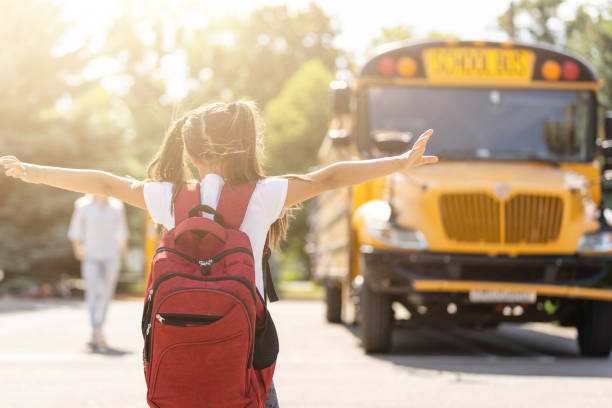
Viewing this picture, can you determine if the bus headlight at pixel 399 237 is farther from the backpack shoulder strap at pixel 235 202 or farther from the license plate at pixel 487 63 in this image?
the backpack shoulder strap at pixel 235 202

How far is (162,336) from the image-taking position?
2.99 metres

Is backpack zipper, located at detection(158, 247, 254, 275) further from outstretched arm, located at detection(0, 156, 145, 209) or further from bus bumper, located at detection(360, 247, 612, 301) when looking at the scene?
bus bumper, located at detection(360, 247, 612, 301)

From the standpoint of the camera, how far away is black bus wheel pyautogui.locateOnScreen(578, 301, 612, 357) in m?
9.00

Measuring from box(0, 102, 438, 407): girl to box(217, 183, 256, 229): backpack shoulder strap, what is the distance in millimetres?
28

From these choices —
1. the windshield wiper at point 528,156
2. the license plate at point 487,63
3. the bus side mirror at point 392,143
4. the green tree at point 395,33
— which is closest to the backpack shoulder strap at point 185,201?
the bus side mirror at point 392,143

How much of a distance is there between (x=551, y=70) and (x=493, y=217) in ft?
6.24

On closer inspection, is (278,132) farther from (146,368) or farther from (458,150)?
(146,368)

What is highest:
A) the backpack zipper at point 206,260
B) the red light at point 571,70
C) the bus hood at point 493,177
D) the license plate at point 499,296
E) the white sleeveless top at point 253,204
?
the white sleeveless top at point 253,204

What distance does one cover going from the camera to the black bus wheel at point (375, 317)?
28.8 feet

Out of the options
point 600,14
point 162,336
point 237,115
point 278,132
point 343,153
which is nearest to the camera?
point 162,336

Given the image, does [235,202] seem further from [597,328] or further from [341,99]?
[597,328]

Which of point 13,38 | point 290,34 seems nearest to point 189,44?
point 290,34

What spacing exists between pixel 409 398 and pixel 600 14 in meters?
10.5

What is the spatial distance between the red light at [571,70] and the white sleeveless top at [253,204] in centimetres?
686
